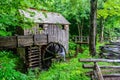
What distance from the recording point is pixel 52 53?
2161cm

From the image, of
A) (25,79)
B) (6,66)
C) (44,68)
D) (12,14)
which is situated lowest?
(44,68)

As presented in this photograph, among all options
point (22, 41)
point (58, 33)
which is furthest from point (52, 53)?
point (22, 41)

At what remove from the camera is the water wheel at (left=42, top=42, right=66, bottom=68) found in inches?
818

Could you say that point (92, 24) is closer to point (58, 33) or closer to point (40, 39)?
point (40, 39)

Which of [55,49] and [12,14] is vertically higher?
[12,14]

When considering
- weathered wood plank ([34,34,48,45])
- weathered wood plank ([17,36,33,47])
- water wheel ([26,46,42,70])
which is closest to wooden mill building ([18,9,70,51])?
weathered wood plank ([34,34,48,45])

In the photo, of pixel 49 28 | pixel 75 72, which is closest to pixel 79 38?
pixel 49 28

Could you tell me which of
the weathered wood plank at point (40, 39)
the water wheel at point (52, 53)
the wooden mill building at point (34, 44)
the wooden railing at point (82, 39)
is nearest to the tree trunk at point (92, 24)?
the wooden mill building at point (34, 44)

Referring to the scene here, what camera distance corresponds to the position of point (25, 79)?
574 centimetres

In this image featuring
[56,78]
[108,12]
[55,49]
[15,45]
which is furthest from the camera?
[55,49]

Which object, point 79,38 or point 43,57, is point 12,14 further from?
point 79,38

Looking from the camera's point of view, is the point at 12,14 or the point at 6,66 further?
the point at 12,14

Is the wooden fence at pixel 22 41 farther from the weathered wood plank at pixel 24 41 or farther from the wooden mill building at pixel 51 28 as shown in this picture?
the wooden mill building at pixel 51 28

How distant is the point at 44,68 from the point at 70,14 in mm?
15146
